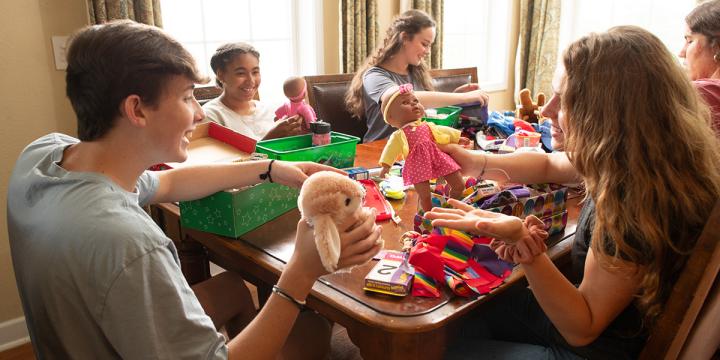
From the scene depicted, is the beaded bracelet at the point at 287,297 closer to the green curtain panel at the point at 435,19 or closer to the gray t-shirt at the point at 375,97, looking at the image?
the gray t-shirt at the point at 375,97

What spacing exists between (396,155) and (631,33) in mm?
652

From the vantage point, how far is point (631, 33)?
1019 millimetres

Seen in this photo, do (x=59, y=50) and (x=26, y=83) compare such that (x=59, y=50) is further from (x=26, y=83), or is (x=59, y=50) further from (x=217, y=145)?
(x=217, y=145)

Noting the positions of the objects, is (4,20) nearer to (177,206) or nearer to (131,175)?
(177,206)

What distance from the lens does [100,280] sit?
747 mm

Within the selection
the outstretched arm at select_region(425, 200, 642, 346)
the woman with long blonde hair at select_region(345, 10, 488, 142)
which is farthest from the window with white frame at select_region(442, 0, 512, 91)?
the outstretched arm at select_region(425, 200, 642, 346)

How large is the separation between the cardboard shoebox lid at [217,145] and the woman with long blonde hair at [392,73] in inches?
38.4

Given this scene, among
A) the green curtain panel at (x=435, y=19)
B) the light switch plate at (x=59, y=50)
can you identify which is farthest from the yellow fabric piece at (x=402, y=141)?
the green curtain panel at (x=435, y=19)

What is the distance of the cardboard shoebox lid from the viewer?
151cm

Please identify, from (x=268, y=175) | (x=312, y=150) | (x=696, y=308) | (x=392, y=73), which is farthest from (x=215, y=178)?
(x=392, y=73)

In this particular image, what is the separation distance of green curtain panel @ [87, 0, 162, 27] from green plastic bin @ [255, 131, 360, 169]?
103 centimetres

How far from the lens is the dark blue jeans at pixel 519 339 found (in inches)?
42.1

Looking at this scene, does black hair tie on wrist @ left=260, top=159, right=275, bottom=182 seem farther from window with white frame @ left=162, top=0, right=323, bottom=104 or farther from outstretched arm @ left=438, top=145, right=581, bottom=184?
window with white frame @ left=162, top=0, right=323, bottom=104

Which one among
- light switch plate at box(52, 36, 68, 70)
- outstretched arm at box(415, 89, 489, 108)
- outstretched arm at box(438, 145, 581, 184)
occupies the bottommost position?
outstretched arm at box(438, 145, 581, 184)
